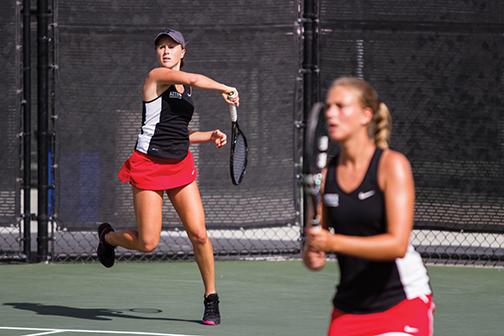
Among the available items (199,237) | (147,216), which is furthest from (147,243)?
(199,237)

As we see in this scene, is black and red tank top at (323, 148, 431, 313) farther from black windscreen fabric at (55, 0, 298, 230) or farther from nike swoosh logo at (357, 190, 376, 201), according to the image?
black windscreen fabric at (55, 0, 298, 230)

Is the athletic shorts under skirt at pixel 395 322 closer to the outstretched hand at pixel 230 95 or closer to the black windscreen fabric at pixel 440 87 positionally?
the outstretched hand at pixel 230 95

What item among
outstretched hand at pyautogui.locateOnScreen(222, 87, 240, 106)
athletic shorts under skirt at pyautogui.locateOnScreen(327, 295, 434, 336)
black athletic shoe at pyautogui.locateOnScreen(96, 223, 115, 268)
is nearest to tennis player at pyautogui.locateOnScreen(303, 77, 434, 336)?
athletic shorts under skirt at pyautogui.locateOnScreen(327, 295, 434, 336)

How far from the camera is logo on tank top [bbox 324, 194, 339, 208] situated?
181 inches

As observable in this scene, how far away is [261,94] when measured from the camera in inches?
443

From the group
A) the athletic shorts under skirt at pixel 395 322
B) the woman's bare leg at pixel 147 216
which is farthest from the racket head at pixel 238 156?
the athletic shorts under skirt at pixel 395 322

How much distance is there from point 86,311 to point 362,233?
454 centimetres

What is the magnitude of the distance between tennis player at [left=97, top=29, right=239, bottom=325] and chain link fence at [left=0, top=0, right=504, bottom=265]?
2.93m

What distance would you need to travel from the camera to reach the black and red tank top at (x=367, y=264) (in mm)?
4543

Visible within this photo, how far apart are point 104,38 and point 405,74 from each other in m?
2.61

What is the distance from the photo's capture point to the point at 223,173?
11.3 metres

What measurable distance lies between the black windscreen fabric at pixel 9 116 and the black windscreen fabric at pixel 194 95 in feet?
1.20

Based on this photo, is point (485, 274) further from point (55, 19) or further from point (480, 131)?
Result: point (55, 19)

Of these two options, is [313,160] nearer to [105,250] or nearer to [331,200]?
[331,200]
